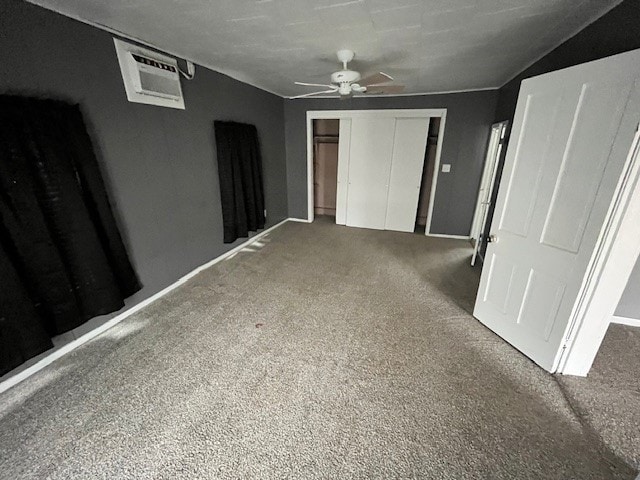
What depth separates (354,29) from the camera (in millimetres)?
1871

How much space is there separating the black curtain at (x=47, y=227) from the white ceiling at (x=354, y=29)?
791 millimetres

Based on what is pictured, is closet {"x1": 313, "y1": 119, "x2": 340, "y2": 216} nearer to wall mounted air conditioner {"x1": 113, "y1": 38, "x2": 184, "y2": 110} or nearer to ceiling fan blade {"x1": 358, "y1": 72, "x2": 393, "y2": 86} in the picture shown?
ceiling fan blade {"x1": 358, "y1": 72, "x2": 393, "y2": 86}

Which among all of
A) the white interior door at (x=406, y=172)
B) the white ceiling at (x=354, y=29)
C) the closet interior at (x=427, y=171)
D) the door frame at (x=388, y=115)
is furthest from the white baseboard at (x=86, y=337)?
the closet interior at (x=427, y=171)

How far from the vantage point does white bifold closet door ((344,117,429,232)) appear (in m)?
4.27

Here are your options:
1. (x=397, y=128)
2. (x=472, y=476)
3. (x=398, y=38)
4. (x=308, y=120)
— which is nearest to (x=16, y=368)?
(x=472, y=476)

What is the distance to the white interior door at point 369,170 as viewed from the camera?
436 cm

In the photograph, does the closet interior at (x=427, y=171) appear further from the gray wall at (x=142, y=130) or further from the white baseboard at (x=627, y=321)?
the gray wall at (x=142, y=130)

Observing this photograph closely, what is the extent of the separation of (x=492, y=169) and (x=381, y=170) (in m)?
1.70

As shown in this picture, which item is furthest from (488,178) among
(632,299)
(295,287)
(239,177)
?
(239,177)


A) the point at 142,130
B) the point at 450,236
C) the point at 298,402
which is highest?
the point at 142,130

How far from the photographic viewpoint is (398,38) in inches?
79.6

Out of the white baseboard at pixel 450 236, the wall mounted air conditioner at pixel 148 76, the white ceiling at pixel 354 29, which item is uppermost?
the white ceiling at pixel 354 29

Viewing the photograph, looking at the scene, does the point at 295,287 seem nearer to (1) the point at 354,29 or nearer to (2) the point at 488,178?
(1) the point at 354,29

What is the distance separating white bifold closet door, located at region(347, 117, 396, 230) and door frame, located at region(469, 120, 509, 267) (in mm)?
1453
